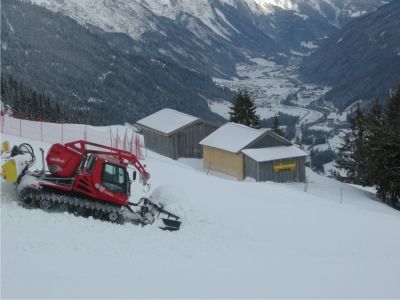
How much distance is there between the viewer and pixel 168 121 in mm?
50094

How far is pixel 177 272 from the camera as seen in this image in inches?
544

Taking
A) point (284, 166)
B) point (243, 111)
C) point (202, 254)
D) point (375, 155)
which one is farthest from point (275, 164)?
point (202, 254)

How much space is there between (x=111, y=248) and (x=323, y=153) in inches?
6253

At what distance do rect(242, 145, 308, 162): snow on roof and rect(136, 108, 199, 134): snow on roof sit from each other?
8654 mm

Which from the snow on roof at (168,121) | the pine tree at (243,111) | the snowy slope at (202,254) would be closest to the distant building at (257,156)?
the snow on roof at (168,121)

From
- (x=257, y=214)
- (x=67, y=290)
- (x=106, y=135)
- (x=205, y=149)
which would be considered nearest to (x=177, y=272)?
(x=67, y=290)

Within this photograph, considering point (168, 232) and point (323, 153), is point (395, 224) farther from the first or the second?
point (323, 153)

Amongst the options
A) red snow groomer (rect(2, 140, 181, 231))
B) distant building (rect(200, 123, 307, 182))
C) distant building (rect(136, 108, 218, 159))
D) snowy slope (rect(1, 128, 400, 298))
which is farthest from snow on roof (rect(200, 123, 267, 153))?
red snow groomer (rect(2, 140, 181, 231))

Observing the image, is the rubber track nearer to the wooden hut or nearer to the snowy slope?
the snowy slope

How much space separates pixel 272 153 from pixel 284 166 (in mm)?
1396

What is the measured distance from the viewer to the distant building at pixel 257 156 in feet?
135

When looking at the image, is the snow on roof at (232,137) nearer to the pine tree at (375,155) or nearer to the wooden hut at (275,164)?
the wooden hut at (275,164)

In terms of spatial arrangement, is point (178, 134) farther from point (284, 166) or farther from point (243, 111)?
point (243, 111)

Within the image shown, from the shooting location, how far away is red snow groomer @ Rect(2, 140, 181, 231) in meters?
16.6
